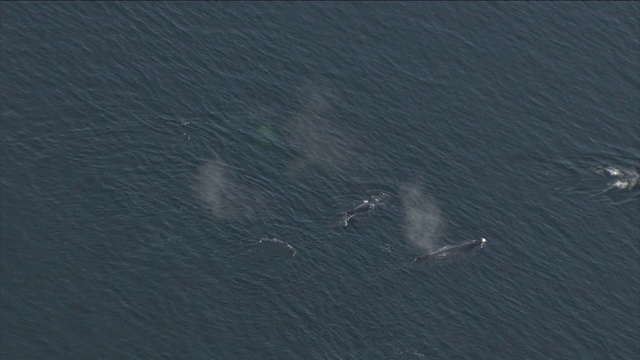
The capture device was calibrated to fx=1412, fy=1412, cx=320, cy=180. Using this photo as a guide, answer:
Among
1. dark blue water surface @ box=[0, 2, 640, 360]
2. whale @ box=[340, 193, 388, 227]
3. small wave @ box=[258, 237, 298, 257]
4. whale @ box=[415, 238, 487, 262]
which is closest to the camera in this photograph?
dark blue water surface @ box=[0, 2, 640, 360]

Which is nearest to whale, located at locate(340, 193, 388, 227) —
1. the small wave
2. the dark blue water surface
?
the dark blue water surface

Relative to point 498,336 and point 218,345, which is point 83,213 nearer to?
point 218,345

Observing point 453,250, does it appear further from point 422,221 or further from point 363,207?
point 363,207

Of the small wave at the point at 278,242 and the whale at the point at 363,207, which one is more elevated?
the whale at the point at 363,207

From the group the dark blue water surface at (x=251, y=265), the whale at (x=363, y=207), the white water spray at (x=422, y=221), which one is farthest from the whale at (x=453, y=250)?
the whale at (x=363, y=207)

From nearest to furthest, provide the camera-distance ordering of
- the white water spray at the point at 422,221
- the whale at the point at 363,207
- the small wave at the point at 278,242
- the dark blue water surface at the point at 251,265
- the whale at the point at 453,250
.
Result: the dark blue water surface at the point at 251,265 → the small wave at the point at 278,242 → the whale at the point at 453,250 → the white water spray at the point at 422,221 → the whale at the point at 363,207

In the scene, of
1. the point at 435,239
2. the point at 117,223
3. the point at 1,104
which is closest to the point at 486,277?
the point at 435,239

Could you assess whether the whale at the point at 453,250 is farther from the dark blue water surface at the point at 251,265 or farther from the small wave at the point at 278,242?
the small wave at the point at 278,242

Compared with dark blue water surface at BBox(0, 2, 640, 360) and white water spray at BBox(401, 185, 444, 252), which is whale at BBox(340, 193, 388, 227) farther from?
white water spray at BBox(401, 185, 444, 252)

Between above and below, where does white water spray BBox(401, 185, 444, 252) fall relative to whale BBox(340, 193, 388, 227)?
above

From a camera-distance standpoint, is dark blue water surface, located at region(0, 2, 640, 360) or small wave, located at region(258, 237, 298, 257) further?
small wave, located at region(258, 237, 298, 257)
